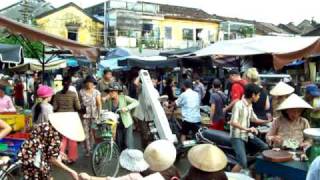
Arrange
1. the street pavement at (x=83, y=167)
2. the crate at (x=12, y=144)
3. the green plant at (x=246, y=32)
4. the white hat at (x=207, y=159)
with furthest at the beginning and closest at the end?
the green plant at (x=246, y=32), the street pavement at (x=83, y=167), the crate at (x=12, y=144), the white hat at (x=207, y=159)

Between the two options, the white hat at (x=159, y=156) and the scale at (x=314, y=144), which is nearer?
the white hat at (x=159, y=156)

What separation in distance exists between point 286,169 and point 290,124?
1022 millimetres

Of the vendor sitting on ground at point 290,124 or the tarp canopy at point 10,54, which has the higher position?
the tarp canopy at point 10,54

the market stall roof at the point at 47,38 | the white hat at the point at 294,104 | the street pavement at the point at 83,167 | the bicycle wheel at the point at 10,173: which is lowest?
the street pavement at the point at 83,167

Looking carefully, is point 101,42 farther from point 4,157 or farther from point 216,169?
point 216,169

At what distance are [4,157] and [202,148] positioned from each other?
11.6 ft

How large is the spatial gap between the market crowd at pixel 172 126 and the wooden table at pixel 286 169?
0.57 m

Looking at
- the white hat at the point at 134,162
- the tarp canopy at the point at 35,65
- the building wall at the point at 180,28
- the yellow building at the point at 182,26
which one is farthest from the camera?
the yellow building at the point at 182,26

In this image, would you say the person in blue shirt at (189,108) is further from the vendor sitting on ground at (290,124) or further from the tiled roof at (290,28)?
the tiled roof at (290,28)

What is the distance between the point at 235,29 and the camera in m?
44.8

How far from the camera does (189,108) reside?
29.5 feet

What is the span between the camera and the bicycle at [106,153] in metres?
7.69

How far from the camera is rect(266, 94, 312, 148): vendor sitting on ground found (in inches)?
205

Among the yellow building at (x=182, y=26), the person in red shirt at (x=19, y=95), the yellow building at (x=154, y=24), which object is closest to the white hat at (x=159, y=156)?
the person in red shirt at (x=19, y=95)
